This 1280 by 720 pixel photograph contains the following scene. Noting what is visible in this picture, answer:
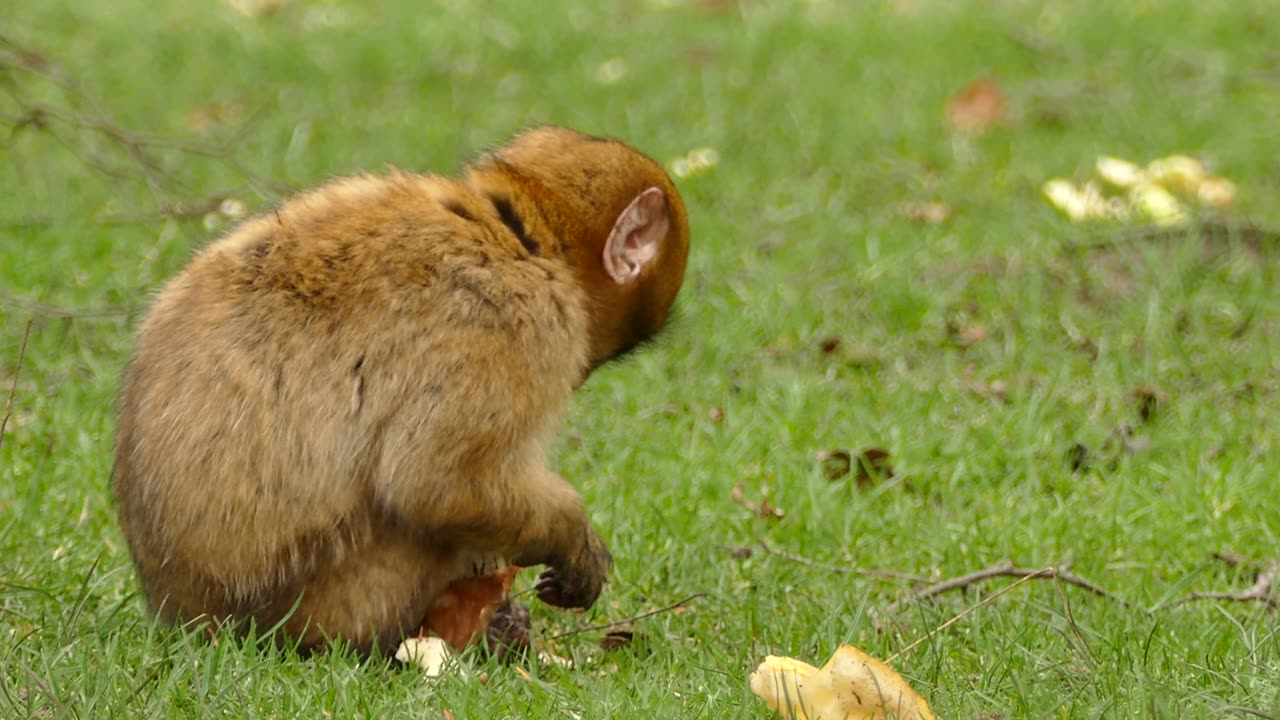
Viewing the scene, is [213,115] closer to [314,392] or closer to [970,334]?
[970,334]

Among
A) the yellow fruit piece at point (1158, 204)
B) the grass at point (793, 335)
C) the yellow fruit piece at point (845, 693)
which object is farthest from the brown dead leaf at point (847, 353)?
the yellow fruit piece at point (845, 693)

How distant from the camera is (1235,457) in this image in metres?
5.30

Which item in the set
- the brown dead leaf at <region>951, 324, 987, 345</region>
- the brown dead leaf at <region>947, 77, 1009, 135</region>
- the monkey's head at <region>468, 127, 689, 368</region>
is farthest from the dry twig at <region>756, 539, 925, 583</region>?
the brown dead leaf at <region>947, 77, 1009, 135</region>

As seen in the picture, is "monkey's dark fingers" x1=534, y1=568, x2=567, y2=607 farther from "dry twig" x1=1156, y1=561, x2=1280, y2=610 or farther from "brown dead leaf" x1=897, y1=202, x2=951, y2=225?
"brown dead leaf" x1=897, y1=202, x2=951, y2=225

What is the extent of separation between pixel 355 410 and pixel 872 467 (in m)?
2.13

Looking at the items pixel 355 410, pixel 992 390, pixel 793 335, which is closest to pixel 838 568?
pixel 355 410

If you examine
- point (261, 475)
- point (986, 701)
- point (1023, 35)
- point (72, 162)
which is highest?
point (261, 475)

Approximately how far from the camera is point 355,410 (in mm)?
3557

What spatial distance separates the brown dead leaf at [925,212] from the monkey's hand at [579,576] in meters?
3.57

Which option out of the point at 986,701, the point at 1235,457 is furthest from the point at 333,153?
the point at 986,701

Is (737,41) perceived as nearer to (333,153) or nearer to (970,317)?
(333,153)

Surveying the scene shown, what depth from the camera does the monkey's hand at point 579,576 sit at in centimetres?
392

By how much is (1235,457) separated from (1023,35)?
4.48 metres

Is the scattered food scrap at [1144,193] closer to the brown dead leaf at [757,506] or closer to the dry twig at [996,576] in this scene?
the brown dead leaf at [757,506]
